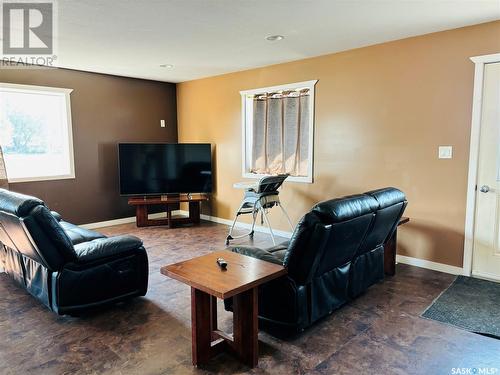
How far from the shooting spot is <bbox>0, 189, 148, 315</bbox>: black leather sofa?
2.49 m

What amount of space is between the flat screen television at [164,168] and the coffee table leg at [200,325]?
3.95 meters

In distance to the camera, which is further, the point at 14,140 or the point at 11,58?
the point at 14,140

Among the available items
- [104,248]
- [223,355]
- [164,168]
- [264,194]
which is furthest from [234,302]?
[164,168]

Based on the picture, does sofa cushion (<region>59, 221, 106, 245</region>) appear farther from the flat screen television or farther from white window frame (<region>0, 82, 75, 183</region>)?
the flat screen television

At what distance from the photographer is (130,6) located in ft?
9.66

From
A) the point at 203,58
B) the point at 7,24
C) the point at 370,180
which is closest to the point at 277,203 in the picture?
the point at 370,180

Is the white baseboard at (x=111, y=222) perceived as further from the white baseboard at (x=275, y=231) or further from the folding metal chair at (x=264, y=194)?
the folding metal chair at (x=264, y=194)

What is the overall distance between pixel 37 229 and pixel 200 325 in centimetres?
132

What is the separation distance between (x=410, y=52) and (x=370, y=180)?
1472 mm

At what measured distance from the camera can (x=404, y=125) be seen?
3.97 m

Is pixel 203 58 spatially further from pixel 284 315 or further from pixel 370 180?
pixel 284 315

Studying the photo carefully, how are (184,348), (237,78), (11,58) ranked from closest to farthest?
(184,348) → (11,58) → (237,78)

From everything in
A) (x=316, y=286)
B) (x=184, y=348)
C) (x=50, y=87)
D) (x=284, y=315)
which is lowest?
(x=184, y=348)

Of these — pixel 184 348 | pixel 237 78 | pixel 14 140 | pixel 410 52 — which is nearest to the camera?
pixel 184 348
